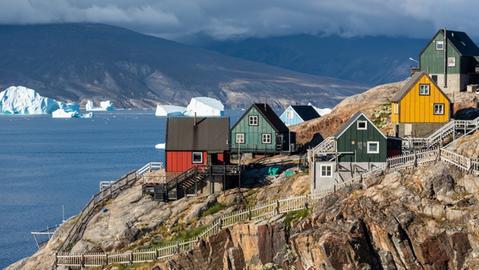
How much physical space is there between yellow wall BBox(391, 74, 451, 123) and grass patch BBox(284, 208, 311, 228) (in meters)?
16.0

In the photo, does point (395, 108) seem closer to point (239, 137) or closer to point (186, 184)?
point (239, 137)

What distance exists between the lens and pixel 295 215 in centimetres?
5422

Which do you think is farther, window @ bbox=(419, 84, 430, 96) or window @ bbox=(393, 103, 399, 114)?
window @ bbox=(393, 103, 399, 114)

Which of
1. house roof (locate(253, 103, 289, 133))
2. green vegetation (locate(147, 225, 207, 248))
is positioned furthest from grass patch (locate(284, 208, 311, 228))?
house roof (locate(253, 103, 289, 133))

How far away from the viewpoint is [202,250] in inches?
2201

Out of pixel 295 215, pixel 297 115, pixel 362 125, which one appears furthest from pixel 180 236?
pixel 297 115

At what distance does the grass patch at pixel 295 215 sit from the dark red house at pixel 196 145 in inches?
496

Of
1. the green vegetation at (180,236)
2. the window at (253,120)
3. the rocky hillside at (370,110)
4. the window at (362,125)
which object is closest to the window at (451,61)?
the rocky hillside at (370,110)

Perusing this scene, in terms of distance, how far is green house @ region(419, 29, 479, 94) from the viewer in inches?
3086

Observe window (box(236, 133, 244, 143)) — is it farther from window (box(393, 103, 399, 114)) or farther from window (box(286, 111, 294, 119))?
window (box(286, 111, 294, 119))

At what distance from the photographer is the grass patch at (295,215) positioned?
53644 mm

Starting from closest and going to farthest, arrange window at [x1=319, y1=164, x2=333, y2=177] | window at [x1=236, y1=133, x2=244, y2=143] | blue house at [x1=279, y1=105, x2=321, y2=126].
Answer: window at [x1=319, y1=164, x2=333, y2=177], window at [x1=236, y1=133, x2=244, y2=143], blue house at [x1=279, y1=105, x2=321, y2=126]

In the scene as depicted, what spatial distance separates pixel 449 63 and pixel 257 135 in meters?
16.9

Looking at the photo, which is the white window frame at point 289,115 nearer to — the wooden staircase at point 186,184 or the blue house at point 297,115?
the blue house at point 297,115
